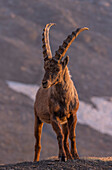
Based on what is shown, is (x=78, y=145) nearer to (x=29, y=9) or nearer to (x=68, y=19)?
(x=68, y=19)

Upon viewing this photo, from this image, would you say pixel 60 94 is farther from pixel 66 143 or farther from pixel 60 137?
pixel 66 143

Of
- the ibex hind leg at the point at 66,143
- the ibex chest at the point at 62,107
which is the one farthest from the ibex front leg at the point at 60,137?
the ibex hind leg at the point at 66,143

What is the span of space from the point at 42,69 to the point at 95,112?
18.6 m

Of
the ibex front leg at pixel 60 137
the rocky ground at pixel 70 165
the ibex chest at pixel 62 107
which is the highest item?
the ibex chest at pixel 62 107

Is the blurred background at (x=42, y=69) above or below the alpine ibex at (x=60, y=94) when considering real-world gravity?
above

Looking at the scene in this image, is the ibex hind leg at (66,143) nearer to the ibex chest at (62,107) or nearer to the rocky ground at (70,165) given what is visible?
the ibex chest at (62,107)

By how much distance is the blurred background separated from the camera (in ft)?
135

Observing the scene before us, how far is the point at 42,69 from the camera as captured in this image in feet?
213

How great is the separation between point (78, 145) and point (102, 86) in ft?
75.3

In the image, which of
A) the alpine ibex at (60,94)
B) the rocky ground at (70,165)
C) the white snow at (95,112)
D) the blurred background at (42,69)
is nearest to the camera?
the rocky ground at (70,165)

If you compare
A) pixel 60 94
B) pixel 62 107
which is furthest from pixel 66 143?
pixel 60 94

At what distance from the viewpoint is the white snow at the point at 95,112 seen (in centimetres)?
4803

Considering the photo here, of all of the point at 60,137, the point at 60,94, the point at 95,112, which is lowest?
the point at 60,137

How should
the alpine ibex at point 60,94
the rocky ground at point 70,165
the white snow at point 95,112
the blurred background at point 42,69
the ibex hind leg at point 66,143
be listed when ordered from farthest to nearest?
the white snow at point 95,112 → the blurred background at point 42,69 → the ibex hind leg at point 66,143 → the alpine ibex at point 60,94 → the rocky ground at point 70,165
